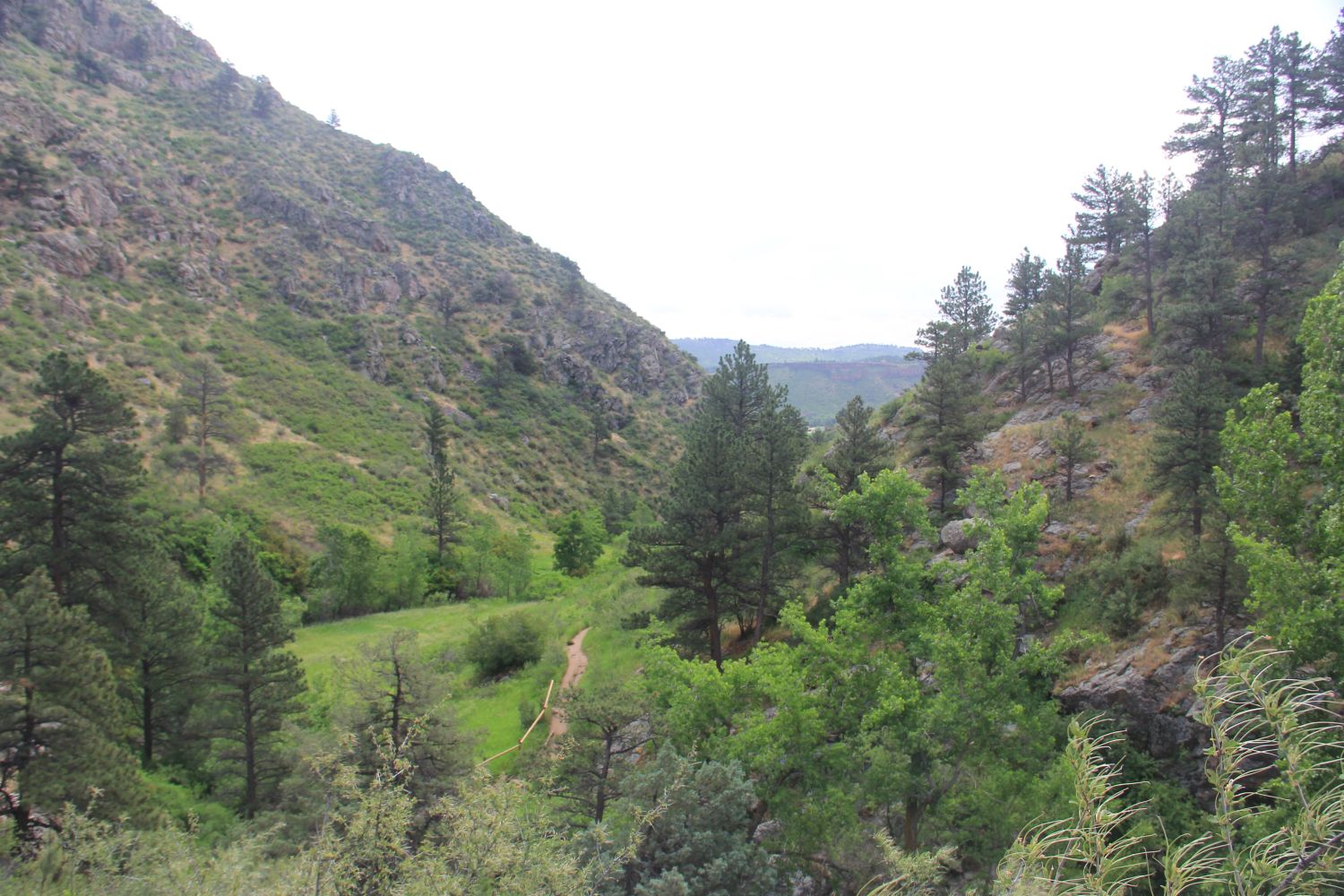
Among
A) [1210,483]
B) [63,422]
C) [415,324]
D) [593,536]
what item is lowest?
[593,536]

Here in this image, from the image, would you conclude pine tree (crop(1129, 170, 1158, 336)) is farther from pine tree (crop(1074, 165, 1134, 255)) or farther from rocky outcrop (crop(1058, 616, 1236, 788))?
rocky outcrop (crop(1058, 616, 1236, 788))

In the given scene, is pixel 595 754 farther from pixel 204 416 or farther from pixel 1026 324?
pixel 204 416

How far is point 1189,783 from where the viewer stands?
11.8 meters

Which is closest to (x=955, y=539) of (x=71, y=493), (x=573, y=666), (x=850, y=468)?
(x=850, y=468)

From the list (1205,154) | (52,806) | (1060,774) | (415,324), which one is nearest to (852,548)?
(1060,774)

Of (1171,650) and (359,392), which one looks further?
(359,392)

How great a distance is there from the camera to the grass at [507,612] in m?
23.7

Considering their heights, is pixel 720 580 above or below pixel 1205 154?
below

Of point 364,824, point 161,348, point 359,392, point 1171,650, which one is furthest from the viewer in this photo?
point 359,392

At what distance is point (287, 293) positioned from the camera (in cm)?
6694

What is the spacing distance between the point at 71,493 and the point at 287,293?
59443 mm

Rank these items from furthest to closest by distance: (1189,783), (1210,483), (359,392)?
(359,392)
(1210,483)
(1189,783)

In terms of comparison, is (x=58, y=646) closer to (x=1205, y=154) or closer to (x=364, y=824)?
(x=364, y=824)

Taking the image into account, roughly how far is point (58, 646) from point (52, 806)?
9.12 feet
